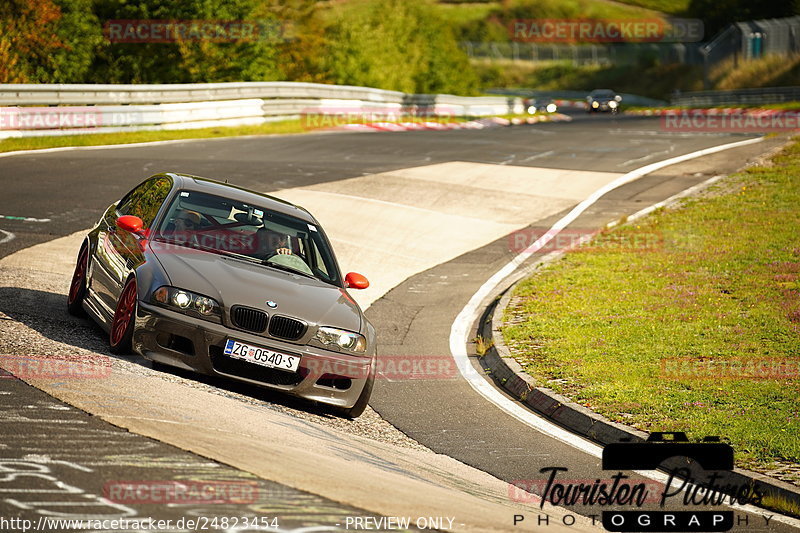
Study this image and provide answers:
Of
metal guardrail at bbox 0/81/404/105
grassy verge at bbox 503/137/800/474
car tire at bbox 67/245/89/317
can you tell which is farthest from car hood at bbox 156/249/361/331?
metal guardrail at bbox 0/81/404/105

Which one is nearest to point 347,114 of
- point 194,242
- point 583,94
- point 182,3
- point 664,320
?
point 182,3

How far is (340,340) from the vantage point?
8.33 m

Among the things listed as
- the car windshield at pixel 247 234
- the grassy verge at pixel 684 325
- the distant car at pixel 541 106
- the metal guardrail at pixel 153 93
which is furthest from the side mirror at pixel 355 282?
the distant car at pixel 541 106

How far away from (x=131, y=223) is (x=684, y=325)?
679 cm

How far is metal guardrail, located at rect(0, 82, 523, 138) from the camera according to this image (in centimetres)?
2350

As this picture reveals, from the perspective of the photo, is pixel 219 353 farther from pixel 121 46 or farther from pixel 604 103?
pixel 604 103

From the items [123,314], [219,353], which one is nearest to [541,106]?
[123,314]

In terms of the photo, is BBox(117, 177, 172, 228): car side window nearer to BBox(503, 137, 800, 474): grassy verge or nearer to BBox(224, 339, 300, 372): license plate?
BBox(224, 339, 300, 372): license plate

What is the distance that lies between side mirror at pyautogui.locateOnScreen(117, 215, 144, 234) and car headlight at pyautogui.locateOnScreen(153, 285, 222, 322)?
1021 millimetres

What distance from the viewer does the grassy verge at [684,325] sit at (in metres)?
9.00

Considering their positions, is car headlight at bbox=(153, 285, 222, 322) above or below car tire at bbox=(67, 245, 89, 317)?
above

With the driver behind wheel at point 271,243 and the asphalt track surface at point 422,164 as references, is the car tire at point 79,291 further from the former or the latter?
the asphalt track surface at point 422,164

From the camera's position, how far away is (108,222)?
10.1m

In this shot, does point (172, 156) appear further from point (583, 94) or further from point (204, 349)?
point (583, 94)
